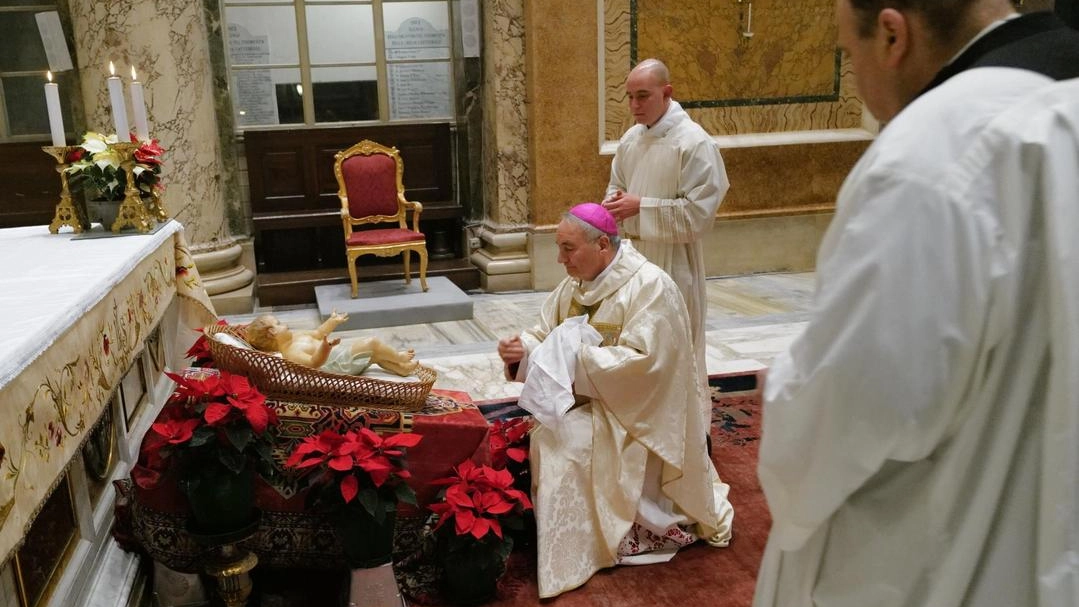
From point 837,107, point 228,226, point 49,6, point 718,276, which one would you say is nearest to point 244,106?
point 228,226

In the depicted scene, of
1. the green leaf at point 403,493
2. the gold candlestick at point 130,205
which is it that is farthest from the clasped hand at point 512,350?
the gold candlestick at point 130,205

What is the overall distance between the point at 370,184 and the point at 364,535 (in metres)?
5.44

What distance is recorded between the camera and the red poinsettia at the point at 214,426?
237 cm

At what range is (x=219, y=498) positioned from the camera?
2393 mm

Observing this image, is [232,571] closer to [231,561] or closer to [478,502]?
[231,561]

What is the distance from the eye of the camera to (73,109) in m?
7.71

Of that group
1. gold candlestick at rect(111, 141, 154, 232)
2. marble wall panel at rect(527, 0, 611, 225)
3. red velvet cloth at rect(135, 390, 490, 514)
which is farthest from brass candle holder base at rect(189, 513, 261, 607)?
marble wall panel at rect(527, 0, 611, 225)

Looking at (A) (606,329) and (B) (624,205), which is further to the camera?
(B) (624,205)

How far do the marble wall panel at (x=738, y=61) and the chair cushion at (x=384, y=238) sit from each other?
7.12ft

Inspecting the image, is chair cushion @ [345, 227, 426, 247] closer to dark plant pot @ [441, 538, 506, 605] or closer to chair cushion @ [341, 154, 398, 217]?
chair cushion @ [341, 154, 398, 217]

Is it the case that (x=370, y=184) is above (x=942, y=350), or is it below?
below

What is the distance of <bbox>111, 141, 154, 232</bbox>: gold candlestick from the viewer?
3.55 metres

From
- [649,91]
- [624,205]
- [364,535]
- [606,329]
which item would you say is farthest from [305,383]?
[649,91]

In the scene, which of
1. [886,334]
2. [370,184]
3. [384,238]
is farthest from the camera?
[370,184]
